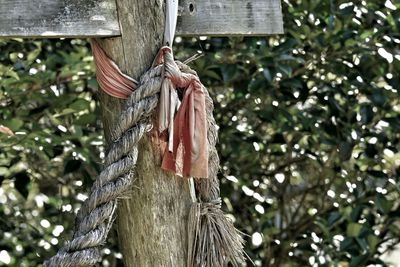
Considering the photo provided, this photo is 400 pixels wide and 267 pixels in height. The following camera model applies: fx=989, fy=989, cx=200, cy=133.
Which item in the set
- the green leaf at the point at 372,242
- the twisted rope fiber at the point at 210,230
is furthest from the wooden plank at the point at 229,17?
the green leaf at the point at 372,242

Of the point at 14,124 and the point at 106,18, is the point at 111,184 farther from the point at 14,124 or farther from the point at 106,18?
the point at 14,124

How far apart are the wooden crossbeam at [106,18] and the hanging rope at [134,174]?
76 millimetres

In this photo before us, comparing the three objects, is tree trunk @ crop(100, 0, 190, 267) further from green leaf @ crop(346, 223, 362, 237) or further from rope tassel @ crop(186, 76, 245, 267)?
green leaf @ crop(346, 223, 362, 237)

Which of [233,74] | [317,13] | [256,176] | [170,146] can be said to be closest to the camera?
[170,146]

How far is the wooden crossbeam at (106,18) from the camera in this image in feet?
5.74

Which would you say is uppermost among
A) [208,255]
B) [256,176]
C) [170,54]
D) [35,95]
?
[170,54]

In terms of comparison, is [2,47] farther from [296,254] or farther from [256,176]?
[296,254]

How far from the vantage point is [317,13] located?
3000 mm

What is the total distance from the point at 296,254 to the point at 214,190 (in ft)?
4.82

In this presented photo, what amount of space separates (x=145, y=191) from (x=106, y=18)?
1.08 feet

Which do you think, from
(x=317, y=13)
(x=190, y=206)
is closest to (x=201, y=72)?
(x=317, y=13)

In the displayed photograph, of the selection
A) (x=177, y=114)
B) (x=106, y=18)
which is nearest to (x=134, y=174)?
(x=177, y=114)

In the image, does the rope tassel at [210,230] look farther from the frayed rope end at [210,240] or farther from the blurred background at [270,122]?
the blurred background at [270,122]

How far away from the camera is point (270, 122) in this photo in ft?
9.80
